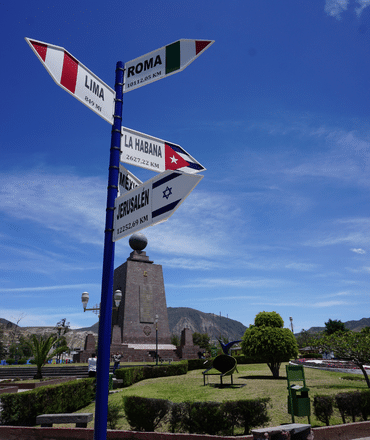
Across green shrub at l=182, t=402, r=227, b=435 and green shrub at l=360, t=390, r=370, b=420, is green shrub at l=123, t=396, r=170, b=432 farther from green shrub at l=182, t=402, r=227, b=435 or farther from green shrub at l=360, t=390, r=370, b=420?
green shrub at l=360, t=390, r=370, b=420

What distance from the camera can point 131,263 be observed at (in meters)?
40.8

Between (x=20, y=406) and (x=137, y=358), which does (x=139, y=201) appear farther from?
(x=137, y=358)

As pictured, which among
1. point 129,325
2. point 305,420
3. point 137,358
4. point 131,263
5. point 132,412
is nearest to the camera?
point 132,412

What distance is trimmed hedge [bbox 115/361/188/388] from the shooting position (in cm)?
1841

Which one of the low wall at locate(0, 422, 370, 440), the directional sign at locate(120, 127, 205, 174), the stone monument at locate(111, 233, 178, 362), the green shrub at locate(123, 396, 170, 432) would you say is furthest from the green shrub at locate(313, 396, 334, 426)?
the stone monument at locate(111, 233, 178, 362)

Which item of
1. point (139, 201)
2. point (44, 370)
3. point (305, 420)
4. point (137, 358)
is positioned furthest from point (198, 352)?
point (139, 201)

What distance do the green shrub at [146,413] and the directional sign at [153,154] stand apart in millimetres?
6233

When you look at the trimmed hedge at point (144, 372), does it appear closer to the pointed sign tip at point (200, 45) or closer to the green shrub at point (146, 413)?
the green shrub at point (146, 413)

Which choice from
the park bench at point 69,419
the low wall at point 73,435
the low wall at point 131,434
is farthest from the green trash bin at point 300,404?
the park bench at point 69,419

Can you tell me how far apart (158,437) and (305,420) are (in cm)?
430

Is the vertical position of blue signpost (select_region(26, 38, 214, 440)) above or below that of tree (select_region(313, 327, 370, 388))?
above

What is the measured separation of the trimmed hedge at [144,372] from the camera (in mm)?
18409

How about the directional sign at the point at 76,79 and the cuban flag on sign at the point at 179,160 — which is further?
the cuban flag on sign at the point at 179,160

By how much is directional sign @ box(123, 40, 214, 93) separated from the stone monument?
31.6m
